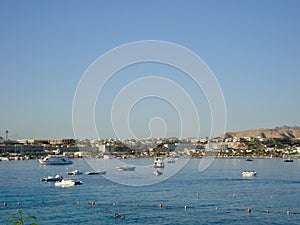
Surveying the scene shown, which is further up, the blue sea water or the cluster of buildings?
the cluster of buildings

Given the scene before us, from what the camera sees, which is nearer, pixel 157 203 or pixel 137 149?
pixel 157 203

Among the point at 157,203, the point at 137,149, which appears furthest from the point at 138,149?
the point at 157,203

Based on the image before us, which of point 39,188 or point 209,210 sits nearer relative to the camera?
point 209,210

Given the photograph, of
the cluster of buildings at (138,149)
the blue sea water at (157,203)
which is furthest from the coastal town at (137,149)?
the blue sea water at (157,203)

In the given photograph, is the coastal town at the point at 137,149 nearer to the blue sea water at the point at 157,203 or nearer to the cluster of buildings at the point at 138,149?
the cluster of buildings at the point at 138,149

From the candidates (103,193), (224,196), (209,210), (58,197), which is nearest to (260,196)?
(224,196)

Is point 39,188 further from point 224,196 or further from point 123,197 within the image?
point 224,196

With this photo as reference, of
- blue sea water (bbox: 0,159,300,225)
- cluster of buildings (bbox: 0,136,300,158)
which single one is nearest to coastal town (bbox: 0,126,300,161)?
cluster of buildings (bbox: 0,136,300,158)

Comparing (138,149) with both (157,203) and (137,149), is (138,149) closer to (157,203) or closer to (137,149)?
(137,149)

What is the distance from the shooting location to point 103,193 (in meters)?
37.6

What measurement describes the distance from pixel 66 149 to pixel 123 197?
319 feet

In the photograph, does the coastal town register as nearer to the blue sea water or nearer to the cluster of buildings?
the cluster of buildings

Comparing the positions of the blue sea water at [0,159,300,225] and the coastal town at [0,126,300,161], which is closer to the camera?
the blue sea water at [0,159,300,225]

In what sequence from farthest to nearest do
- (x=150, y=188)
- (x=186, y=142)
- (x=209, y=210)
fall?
(x=186, y=142) → (x=150, y=188) → (x=209, y=210)
